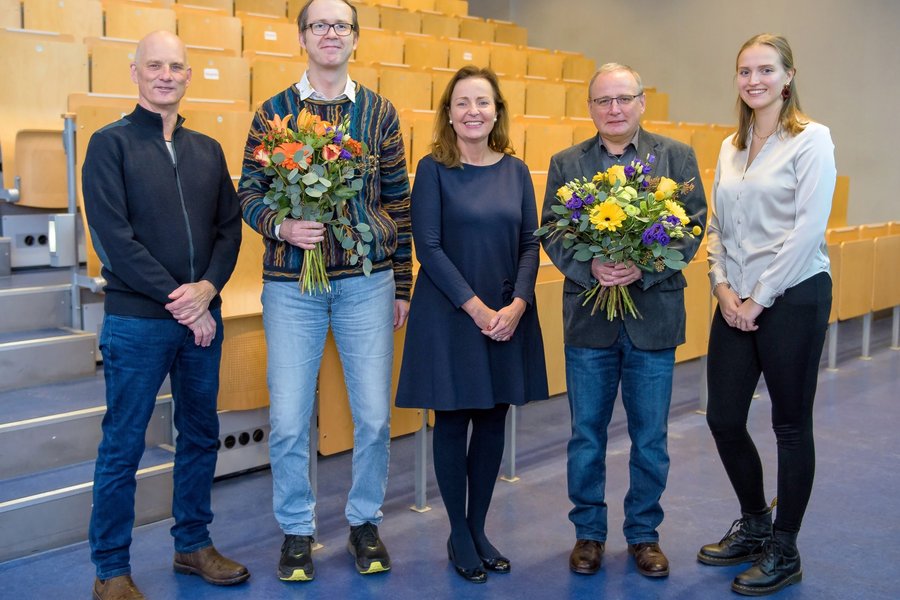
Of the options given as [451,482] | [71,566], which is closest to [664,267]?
[451,482]

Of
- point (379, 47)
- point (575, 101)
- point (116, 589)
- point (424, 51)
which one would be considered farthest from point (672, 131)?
point (116, 589)

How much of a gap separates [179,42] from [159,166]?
1.00 ft

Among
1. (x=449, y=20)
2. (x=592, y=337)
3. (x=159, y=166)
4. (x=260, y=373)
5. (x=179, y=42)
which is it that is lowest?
(x=260, y=373)

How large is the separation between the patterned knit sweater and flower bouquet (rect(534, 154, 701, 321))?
1.33ft

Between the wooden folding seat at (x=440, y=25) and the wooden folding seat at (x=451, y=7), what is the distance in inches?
12.7

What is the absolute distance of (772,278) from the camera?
2.18 meters

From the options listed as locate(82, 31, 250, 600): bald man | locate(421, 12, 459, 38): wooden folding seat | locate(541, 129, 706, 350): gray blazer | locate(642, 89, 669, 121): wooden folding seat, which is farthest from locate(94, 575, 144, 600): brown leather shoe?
locate(642, 89, 669, 121): wooden folding seat

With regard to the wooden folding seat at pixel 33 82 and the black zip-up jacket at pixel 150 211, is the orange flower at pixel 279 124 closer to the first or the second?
the black zip-up jacket at pixel 150 211

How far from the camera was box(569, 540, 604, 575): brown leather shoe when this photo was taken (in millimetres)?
2420

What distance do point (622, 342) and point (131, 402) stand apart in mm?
1237

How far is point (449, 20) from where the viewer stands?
7.74 metres

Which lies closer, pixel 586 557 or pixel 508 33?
pixel 586 557

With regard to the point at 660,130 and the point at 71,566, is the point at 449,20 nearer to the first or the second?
the point at 660,130

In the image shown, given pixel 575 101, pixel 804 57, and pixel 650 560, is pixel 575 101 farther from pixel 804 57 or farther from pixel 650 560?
pixel 650 560
